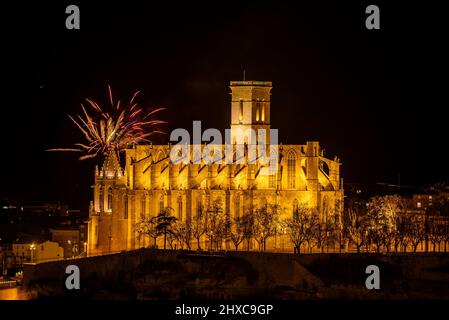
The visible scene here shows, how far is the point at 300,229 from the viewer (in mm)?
84812

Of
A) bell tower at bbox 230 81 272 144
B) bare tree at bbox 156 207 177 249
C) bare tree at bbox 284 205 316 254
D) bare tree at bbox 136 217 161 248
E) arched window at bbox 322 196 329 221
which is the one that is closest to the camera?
bare tree at bbox 284 205 316 254

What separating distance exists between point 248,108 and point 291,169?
5462 mm

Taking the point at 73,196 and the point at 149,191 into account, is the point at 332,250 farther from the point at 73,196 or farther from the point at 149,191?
→ the point at 73,196

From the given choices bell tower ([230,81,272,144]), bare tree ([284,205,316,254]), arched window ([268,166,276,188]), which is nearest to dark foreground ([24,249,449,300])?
bare tree ([284,205,316,254])

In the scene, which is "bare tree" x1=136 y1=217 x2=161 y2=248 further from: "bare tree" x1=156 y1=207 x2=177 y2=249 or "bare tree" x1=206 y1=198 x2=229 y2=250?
"bare tree" x1=206 y1=198 x2=229 y2=250

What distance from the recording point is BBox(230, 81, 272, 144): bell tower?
308 feet

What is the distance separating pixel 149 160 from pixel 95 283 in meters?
13.8

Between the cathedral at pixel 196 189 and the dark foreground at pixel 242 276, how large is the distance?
7253 millimetres

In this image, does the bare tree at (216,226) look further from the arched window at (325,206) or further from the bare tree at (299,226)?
the arched window at (325,206)

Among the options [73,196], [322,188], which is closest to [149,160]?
[322,188]

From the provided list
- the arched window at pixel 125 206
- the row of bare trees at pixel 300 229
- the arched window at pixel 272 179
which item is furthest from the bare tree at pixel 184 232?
the arched window at pixel 272 179

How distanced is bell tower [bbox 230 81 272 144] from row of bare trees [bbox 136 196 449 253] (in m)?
5.68
